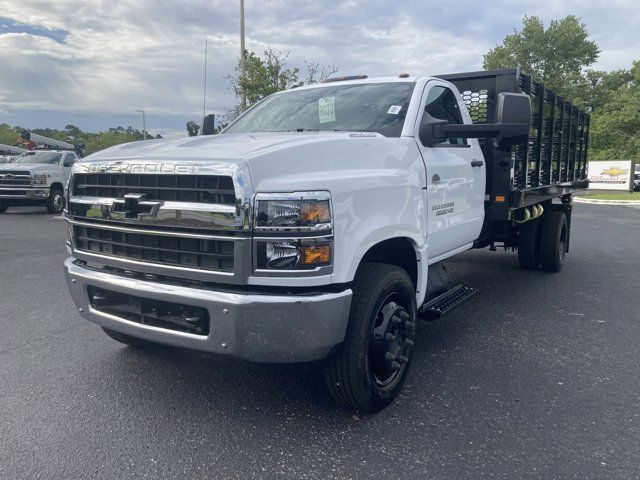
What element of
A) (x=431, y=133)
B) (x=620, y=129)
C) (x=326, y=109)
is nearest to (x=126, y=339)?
(x=326, y=109)

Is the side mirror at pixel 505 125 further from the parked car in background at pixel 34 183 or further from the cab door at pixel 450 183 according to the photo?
the parked car in background at pixel 34 183

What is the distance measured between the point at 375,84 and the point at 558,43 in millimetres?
52002

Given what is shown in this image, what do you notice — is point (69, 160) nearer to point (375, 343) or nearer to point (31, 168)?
point (31, 168)

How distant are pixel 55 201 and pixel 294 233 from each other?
1561 centimetres

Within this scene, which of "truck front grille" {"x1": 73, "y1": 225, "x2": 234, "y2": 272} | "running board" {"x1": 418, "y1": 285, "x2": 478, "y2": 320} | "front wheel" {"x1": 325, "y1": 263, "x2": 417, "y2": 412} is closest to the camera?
"truck front grille" {"x1": 73, "y1": 225, "x2": 234, "y2": 272}

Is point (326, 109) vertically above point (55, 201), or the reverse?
point (326, 109)

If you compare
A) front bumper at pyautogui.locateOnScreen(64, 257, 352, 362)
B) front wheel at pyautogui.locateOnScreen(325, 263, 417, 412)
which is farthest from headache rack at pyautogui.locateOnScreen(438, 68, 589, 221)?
front bumper at pyautogui.locateOnScreen(64, 257, 352, 362)

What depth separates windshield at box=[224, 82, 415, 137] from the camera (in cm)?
381

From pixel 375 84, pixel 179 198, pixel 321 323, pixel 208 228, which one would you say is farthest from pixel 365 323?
pixel 375 84

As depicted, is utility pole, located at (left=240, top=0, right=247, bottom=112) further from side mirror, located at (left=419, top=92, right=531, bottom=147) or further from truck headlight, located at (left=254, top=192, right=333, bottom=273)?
truck headlight, located at (left=254, top=192, right=333, bottom=273)

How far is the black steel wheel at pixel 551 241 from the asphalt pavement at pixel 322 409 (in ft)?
6.25

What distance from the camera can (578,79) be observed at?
1859 inches

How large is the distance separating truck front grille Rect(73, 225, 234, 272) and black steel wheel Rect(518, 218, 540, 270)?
5.31m

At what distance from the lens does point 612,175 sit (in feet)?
87.4
